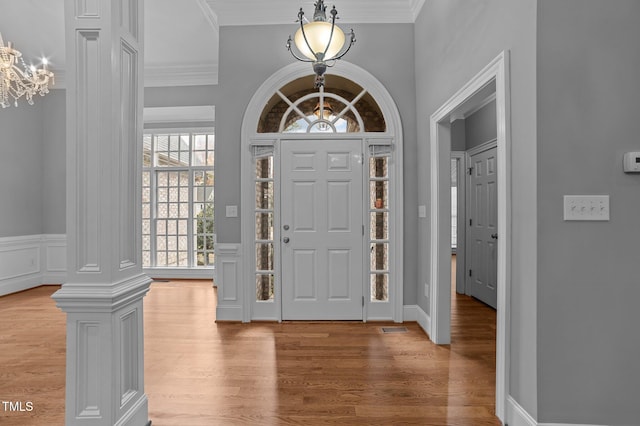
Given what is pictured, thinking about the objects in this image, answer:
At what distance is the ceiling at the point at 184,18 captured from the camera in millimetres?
3836

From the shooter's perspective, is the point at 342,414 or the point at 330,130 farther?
the point at 330,130

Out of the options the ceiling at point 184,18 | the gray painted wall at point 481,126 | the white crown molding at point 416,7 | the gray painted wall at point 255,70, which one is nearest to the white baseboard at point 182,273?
the gray painted wall at point 255,70

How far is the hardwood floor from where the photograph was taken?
215 cm

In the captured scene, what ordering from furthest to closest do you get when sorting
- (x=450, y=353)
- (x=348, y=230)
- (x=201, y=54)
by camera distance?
1. (x=201, y=54)
2. (x=348, y=230)
3. (x=450, y=353)

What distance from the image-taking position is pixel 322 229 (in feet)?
13.1

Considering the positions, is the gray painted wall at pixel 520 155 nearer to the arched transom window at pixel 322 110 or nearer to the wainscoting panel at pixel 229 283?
the arched transom window at pixel 322 110

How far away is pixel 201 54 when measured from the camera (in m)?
5.14

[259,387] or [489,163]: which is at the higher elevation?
[489,163]

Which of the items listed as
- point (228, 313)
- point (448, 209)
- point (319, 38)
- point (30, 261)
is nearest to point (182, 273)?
point (30, 261)

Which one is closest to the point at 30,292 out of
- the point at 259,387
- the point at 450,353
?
the point at 259,387

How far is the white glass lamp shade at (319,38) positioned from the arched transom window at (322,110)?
144 centimetres
